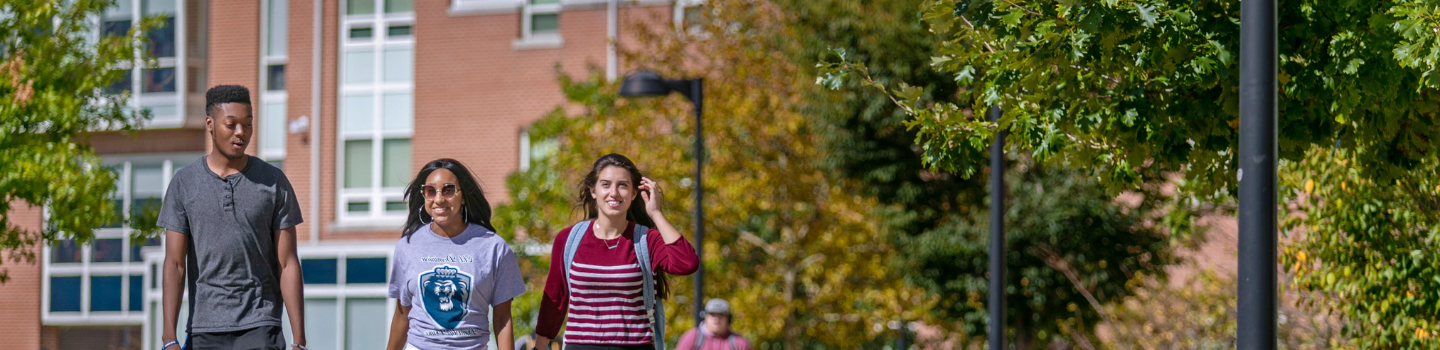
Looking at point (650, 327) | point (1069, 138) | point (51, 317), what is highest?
point (1069, 138)

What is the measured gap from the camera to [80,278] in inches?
1215

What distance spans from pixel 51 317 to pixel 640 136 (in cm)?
1711

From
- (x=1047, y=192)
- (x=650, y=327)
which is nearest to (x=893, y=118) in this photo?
(x=1047, y=192)

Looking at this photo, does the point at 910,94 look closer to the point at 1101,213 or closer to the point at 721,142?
the point at 1101,213

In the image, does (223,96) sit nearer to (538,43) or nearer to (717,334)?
(717,334)

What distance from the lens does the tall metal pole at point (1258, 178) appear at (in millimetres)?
5508

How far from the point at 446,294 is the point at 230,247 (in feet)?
2.68

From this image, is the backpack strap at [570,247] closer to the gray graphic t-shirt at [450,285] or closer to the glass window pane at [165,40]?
the gray graphic t-shirt at [450,285]

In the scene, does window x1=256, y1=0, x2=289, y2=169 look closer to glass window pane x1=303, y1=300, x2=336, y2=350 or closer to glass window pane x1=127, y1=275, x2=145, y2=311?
glass window pane x1=303, y1=300, x2=336, y2=350

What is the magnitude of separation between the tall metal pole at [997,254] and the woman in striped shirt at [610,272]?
623 centimetres

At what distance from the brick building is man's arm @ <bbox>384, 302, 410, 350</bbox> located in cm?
2133

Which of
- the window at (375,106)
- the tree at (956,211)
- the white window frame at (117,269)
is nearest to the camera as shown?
the tree at (956,211)

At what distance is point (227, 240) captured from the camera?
5.23 meters

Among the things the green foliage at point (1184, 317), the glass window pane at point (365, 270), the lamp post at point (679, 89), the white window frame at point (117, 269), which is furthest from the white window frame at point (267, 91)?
the green foliage at point (1184, 317)
